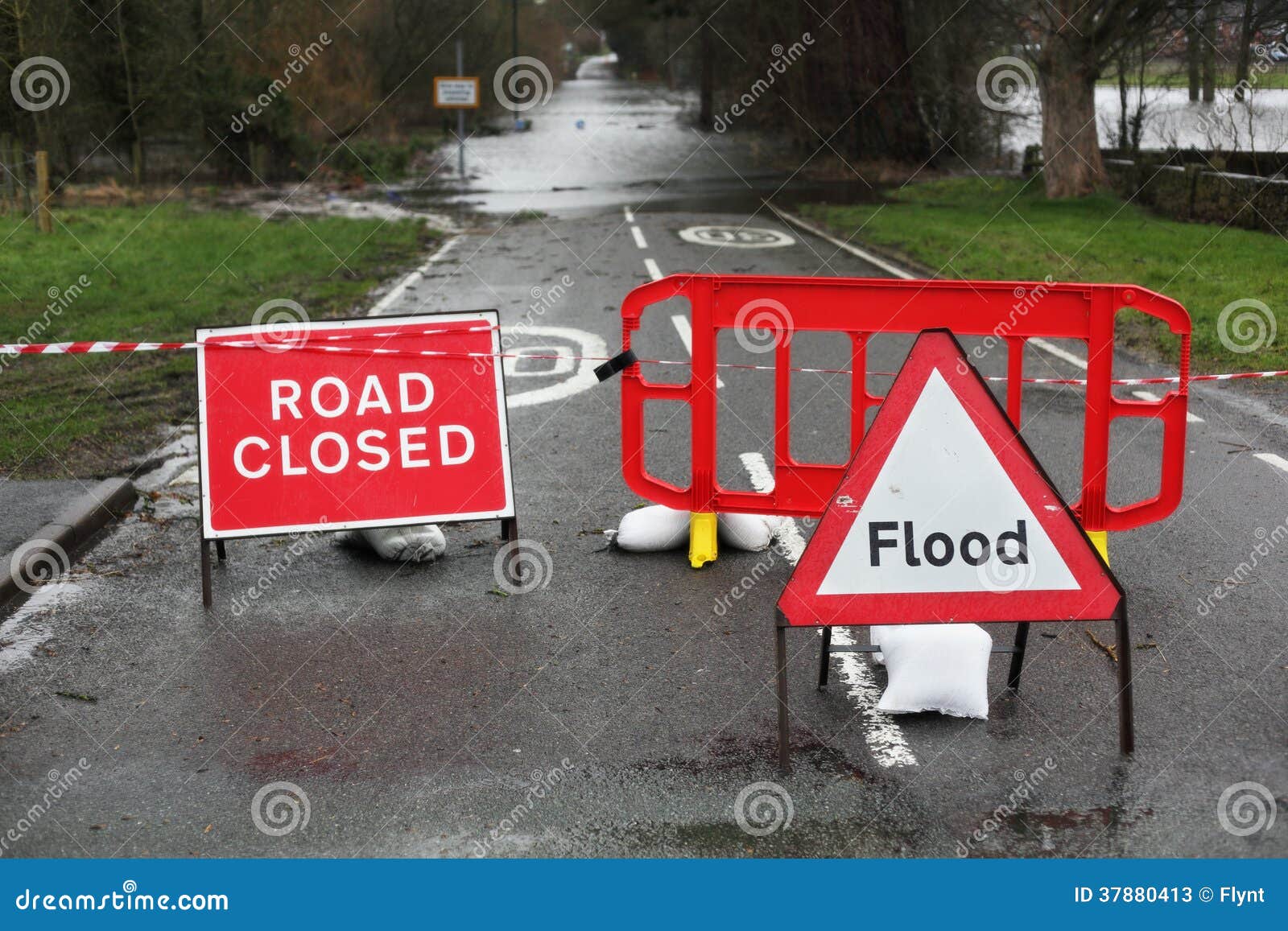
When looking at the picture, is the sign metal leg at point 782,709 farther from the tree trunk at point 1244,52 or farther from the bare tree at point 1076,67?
the bare tree at point 1076,67

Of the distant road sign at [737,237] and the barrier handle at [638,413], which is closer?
the barrier handle at [638,413]

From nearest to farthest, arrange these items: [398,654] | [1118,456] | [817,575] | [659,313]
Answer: [817,575] < [398,654] < [1118,456] < [659,313]

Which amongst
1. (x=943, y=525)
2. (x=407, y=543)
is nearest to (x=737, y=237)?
(x=407, y=543)

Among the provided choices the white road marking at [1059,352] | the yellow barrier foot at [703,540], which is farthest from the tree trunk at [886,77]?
the yellow barrier foot at [703,540]

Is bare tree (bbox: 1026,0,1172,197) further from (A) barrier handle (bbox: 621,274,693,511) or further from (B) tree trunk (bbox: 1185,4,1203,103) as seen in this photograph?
(A) barrier handle (bbox: 621,274,693,511)

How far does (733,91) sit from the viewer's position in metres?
49.4

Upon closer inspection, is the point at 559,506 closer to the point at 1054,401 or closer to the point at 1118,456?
the point at 1118,456

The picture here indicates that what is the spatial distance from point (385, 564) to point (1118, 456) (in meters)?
4.63

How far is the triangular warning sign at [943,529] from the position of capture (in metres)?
4.64

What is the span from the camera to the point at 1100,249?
57.6ft

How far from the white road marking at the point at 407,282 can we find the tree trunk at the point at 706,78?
30.7m

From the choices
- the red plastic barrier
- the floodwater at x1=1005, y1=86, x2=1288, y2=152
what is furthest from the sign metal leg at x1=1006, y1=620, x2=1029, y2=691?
the floodwater at x1=1005, y1=86, x2=1288, y2=152

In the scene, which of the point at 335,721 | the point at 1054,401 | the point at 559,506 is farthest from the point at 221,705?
the point at 1054,401

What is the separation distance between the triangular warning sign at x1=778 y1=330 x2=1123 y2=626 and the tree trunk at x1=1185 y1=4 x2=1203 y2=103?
19626 mm
